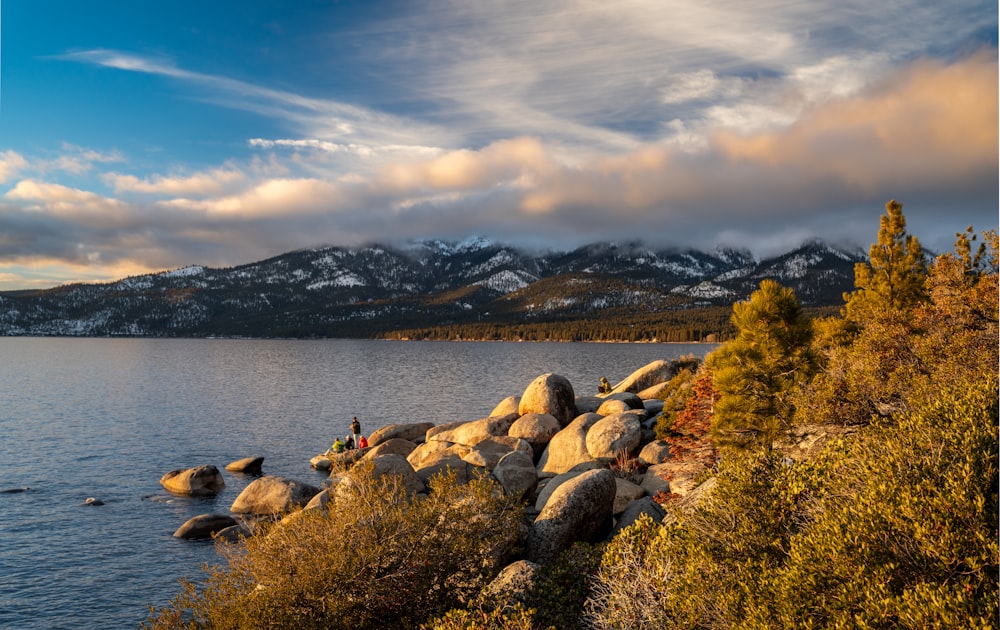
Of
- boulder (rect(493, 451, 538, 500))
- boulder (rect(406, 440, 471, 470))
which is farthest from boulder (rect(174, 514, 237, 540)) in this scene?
boulder (rect(493, 451, 538, 500))

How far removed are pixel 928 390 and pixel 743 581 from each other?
8.39 metres

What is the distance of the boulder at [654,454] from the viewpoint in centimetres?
2861

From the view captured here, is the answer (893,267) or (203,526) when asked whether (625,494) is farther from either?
(893,267)

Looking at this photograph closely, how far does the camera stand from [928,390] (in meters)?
14.4

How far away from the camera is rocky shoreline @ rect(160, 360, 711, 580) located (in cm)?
1939

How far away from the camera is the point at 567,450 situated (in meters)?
30.8

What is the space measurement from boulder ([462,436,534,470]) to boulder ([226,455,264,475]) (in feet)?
60.2

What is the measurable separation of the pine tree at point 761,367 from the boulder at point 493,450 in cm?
1152

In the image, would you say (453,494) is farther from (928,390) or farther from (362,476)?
(928,390)

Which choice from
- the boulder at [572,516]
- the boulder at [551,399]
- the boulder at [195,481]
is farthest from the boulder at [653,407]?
the boulder at [195,481]

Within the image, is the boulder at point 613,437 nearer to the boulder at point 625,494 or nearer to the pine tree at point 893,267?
the boulder at point 625,494

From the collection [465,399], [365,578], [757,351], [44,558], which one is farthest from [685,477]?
[465,399]

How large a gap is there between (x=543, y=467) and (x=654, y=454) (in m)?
5.77

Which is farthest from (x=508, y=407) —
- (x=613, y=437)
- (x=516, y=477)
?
(x=516, y=477)
